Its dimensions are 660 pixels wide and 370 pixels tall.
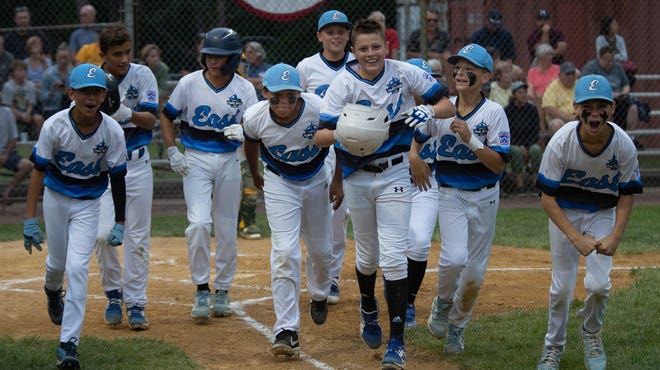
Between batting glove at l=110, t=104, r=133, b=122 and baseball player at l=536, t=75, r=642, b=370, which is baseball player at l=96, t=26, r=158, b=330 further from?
baseball player at l=536, t=75, r=642, b=370

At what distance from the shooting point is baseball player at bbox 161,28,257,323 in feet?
26.4

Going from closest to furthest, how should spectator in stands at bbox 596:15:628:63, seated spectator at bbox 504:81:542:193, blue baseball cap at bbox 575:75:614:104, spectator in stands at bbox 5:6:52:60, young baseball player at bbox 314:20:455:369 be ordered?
blue baseball cap at bbox 575:75:614:104 → young baseball player at bbox 314:20:455:369 → seated spectator at bbox 504:81:542:193 → spectator in stands at bbox 5:6:52:60 → spectator in stands at bbox 596:15:628:63

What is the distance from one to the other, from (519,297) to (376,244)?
2.41 m

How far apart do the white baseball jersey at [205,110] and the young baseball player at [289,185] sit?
651 millimetres

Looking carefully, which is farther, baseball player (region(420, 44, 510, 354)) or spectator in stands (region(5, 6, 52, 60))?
spectator in stands (region(5, 6, 52, 60))

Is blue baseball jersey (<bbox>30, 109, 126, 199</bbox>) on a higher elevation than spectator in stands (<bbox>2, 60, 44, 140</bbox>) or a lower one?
higher

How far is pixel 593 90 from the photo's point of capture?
20.2 ft

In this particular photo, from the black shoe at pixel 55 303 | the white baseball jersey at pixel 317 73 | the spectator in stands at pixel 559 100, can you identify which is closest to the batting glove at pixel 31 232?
the black shoe at pixel 55 303

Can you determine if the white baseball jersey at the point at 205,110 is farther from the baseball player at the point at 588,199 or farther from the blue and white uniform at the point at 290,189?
the baseball player at the point at 588,199

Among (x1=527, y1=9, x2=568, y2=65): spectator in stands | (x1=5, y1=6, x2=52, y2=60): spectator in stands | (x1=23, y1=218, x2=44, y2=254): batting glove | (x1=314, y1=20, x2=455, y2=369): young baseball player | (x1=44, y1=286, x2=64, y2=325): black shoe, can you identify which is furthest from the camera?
(x1=527, y1=9, x2=568, y2=65): spectator in stands

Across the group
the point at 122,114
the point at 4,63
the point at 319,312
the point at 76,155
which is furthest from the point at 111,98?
the point at 4,63

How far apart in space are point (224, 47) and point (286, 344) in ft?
8.28

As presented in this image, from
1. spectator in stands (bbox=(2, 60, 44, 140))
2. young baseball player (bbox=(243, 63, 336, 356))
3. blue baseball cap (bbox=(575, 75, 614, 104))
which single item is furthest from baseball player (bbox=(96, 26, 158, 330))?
spectator in stands (bbox=(2, 60, 44, 140))

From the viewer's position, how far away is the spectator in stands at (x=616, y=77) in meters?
15.1
